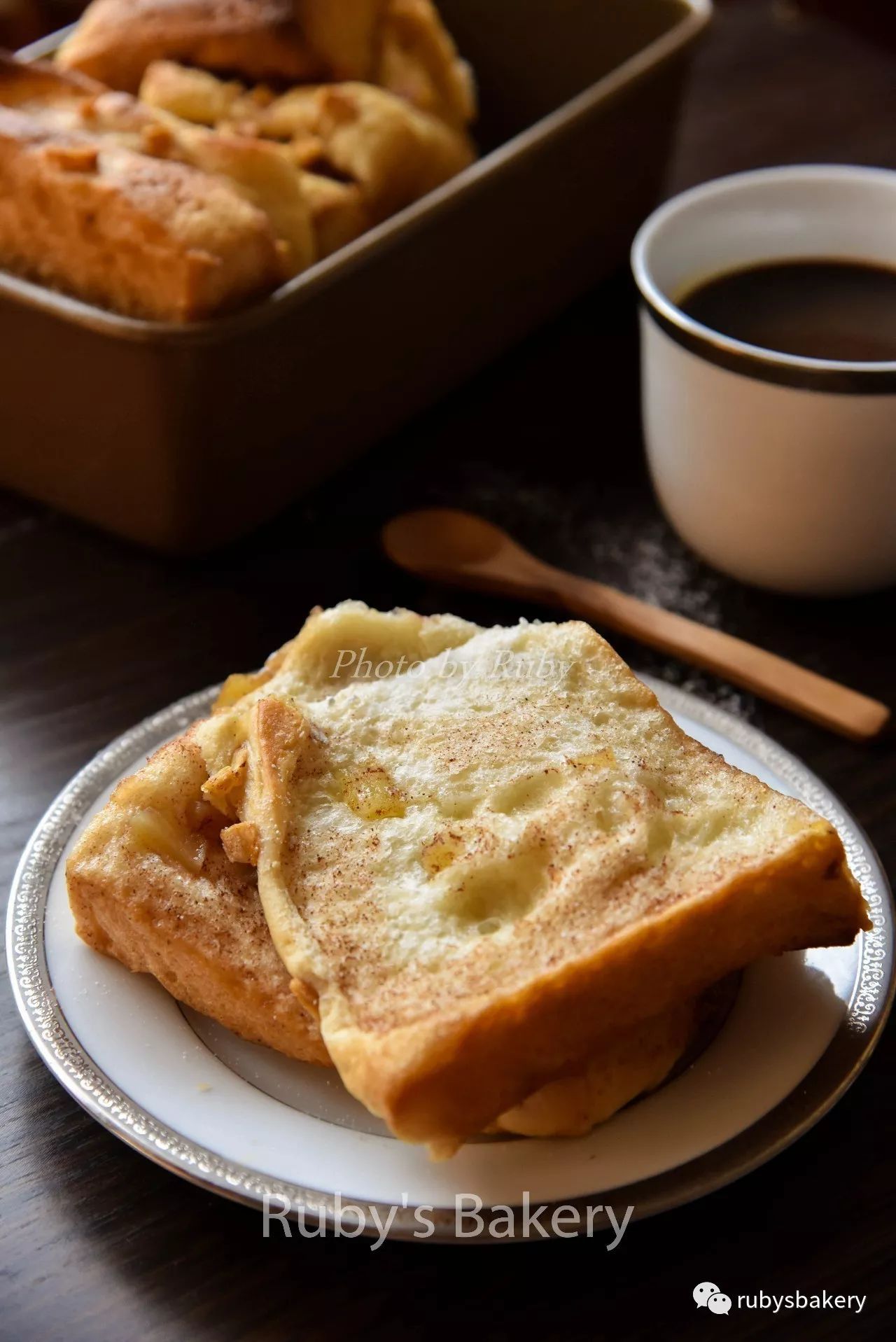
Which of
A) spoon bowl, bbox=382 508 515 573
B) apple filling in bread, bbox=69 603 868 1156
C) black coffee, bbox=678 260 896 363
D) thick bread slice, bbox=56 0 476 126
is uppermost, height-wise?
thick bread slice, bbox=56 0 476 126

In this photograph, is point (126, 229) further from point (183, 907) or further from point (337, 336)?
point (183, 907)

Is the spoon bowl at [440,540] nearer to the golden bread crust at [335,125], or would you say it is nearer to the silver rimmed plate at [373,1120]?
the golden bread crust at [335,125]

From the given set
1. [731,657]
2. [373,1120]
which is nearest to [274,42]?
[731,657]

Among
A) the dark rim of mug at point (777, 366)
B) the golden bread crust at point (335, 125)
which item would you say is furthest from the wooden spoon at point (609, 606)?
the golden bread crust at point (335, 125)

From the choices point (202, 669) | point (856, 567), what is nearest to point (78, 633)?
point (202, 669)

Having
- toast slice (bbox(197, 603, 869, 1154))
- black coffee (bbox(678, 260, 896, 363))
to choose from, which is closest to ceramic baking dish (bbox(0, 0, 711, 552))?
black coffee (bbox(678, 260, 896, 363))

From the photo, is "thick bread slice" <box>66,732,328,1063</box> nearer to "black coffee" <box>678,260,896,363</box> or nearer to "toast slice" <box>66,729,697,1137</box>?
"toast slice" <box>66,729,697,1137</box>

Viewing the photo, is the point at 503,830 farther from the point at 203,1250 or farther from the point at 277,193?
the point at 277,193
